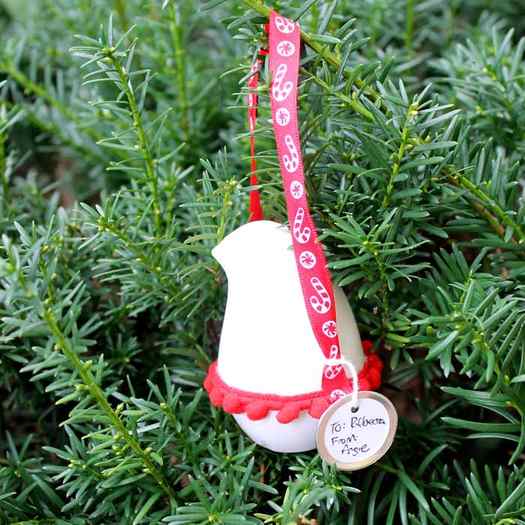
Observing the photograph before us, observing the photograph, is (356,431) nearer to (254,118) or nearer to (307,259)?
(307,259)

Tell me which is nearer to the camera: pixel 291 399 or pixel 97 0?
pixel 291 399

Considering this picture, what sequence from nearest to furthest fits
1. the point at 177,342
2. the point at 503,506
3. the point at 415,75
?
1. the point at 503,506
2. the point at 177,342
3. the point at 415,75

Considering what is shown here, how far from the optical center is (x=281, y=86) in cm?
48

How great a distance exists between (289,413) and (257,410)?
23mm

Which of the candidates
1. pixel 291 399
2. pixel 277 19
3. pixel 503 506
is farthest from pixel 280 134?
pixel 503 506

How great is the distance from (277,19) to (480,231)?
0.23 metres

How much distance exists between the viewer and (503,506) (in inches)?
18.3

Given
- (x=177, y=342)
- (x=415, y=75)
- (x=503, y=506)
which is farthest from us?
(x=415, y=75)

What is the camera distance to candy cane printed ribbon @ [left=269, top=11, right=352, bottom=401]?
1.57ft

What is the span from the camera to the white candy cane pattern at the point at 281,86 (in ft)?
1.58

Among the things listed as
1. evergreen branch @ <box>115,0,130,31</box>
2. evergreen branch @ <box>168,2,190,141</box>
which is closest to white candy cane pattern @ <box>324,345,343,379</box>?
evergreen branch @ <box>168,2,190,141</box>

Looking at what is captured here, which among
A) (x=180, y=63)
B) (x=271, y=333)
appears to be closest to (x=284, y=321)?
(x=271, y=333)

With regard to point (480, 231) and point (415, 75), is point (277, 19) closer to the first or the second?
point (480, 231)

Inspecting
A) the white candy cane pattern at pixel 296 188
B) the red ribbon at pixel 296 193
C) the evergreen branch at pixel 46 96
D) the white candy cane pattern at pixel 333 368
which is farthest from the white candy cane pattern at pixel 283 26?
the evergreen branch at pixel 46 96
